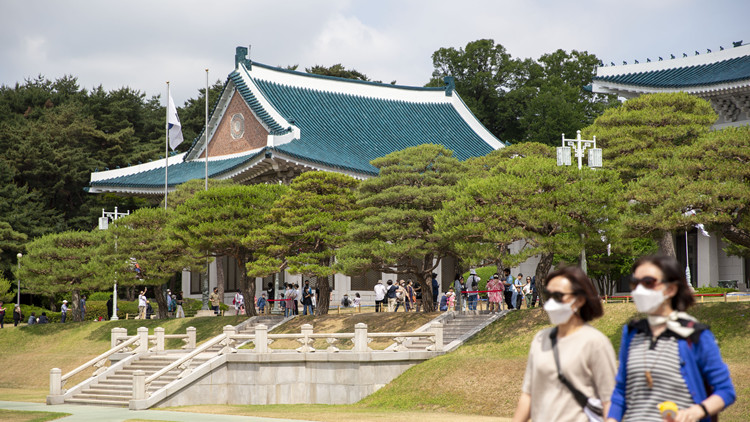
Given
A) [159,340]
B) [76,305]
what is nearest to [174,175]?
[76,305]

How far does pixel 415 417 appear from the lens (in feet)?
61.9

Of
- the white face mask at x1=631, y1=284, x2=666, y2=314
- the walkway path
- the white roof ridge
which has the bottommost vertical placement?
the walkway path

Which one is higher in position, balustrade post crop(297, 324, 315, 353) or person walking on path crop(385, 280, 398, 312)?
person walking on path crop(385, 280, 398, 312)

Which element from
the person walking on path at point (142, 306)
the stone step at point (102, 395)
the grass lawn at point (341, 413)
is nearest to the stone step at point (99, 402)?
the stone step at point (102, 395)

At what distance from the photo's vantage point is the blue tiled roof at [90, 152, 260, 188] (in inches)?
1829

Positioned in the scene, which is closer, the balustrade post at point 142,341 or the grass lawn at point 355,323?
the balustrade post at point 142,341

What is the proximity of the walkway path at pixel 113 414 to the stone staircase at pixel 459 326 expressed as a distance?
8285 millimetres

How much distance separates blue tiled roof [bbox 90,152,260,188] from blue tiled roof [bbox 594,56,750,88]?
722 inches

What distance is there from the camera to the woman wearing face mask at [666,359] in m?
5.31

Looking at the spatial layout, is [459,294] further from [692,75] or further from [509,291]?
[692,75]

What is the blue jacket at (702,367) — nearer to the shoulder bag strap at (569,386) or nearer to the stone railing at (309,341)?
the shoulder bag strap at (569,386)

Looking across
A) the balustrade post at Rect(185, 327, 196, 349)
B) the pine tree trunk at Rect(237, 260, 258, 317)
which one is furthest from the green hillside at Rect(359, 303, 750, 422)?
the pine tree trunk at Rect(237, 260, 258, 317)

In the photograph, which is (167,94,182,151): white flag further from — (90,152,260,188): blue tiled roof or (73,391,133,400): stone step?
(73,391,133,400): stone step

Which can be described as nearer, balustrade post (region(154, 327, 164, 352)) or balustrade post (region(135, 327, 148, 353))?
balustrade post (region(135, 327, 148, 353))
